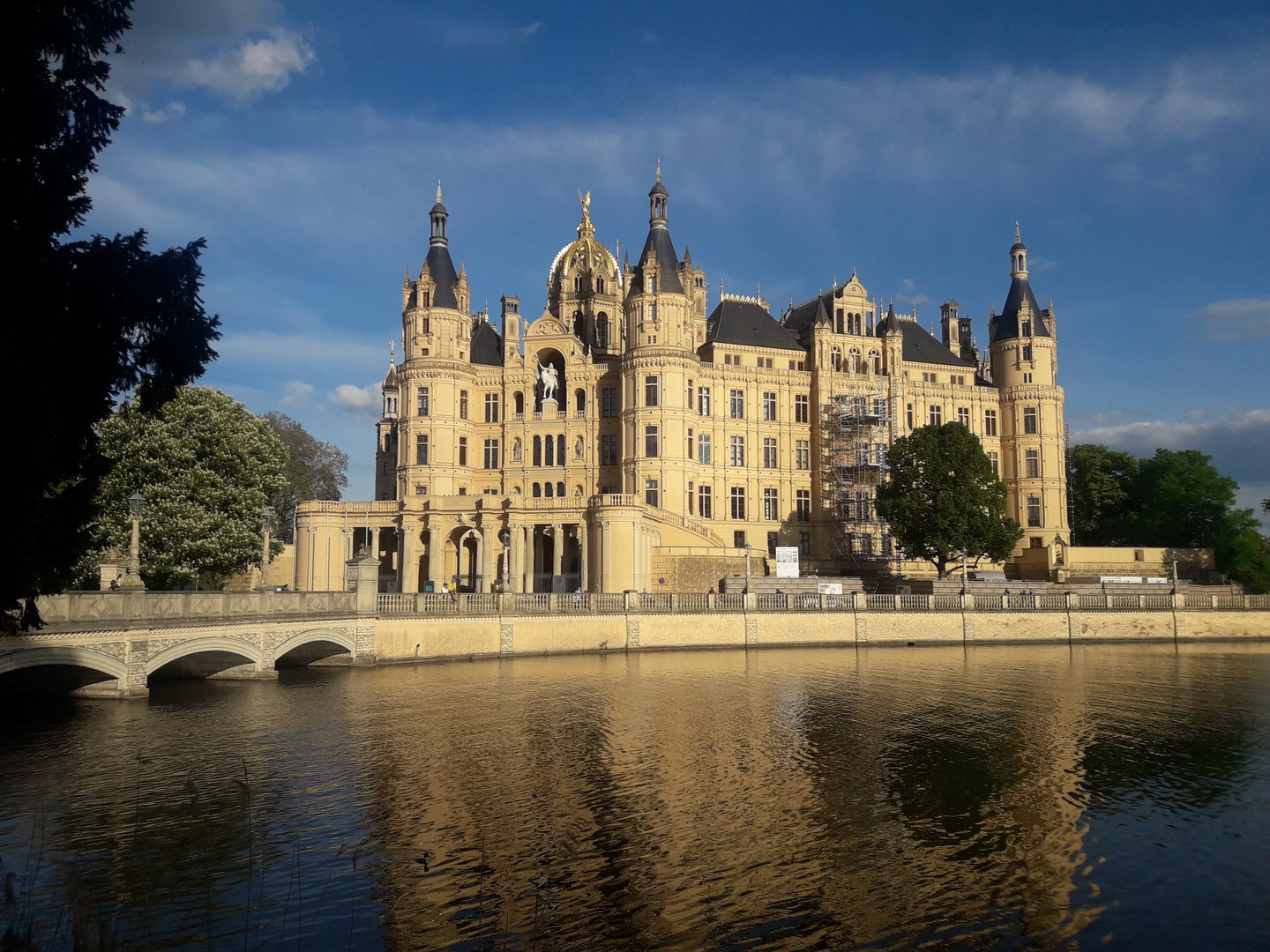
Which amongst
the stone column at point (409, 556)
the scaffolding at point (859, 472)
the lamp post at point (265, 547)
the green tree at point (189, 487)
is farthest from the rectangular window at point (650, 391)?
the lamp post at point (265, 547)

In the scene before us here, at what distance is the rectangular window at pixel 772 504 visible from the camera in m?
73.7

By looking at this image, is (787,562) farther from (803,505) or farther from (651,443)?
(803,505)

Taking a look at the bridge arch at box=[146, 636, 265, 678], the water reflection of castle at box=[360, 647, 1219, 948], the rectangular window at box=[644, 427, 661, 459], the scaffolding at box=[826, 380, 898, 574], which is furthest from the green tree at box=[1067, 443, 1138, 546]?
the bridge arch at box=[146, 636, 265, 678]

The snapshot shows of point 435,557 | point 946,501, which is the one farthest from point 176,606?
point 946,501

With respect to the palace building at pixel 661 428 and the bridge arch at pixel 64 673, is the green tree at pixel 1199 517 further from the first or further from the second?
the bridge arch at pixel 64 673

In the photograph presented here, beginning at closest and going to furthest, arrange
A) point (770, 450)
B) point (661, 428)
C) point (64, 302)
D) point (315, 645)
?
point (64, 302)
point (315, 645)
point (661, 428)
point (770, 450)

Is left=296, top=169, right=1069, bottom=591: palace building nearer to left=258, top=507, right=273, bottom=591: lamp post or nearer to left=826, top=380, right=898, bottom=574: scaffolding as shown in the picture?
left=826, top=380, right=898, bottom=574: scaffolding

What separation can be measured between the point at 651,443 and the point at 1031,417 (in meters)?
33.7

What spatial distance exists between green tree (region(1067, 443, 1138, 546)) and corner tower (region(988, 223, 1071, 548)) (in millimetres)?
8597

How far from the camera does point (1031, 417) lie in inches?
3073

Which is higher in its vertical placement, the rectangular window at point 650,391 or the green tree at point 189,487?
the rectangular window at point 650,391

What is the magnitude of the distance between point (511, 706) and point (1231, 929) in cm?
2138

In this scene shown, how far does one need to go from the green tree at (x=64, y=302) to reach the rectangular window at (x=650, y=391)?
54535 millimetres

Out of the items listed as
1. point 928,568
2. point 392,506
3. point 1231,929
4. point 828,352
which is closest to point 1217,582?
point 928,568
